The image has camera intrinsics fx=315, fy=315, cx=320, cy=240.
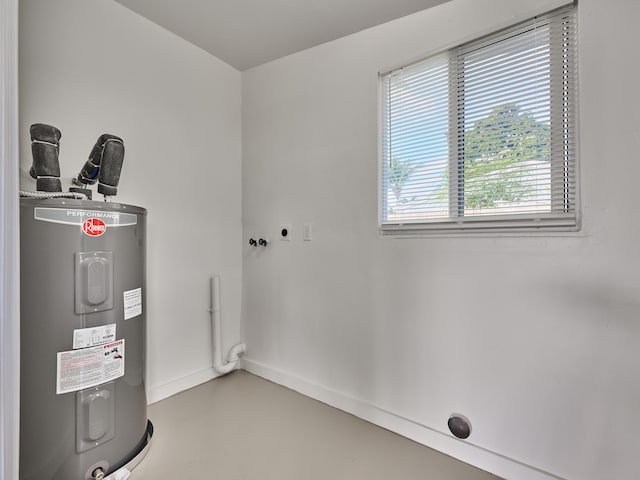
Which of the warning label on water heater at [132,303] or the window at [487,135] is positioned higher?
the window at [487,135]

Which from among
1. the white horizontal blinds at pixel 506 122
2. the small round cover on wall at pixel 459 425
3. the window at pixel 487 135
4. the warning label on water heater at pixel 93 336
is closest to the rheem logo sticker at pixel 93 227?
the warning label on water heater at pixel 93 336

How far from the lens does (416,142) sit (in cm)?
177

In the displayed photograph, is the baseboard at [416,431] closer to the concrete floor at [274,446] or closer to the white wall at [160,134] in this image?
the concrete floor at [274,446]

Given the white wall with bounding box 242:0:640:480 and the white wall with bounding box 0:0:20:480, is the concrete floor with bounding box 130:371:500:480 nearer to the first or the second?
the white wall with bounding box 242:0:640:480

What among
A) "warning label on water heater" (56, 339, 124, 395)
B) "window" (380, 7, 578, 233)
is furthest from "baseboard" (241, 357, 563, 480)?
"warning label on water heater" (56, 339, 124, 395)

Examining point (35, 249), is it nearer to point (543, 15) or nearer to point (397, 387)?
point (397, 387)

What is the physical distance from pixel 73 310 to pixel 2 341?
32 centimetres

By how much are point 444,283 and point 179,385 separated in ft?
6.03

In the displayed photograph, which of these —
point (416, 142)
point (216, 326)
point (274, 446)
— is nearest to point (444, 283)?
point (416, 142)

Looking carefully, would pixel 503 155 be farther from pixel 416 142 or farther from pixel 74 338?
pixel 74 338

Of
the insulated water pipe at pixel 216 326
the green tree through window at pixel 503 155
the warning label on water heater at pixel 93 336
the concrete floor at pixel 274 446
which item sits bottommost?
the concrete floor at pixel 274 446

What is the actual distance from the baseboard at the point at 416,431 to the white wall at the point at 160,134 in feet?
2.27

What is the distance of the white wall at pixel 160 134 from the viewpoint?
159 centimetres

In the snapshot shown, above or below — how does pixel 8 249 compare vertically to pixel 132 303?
above
